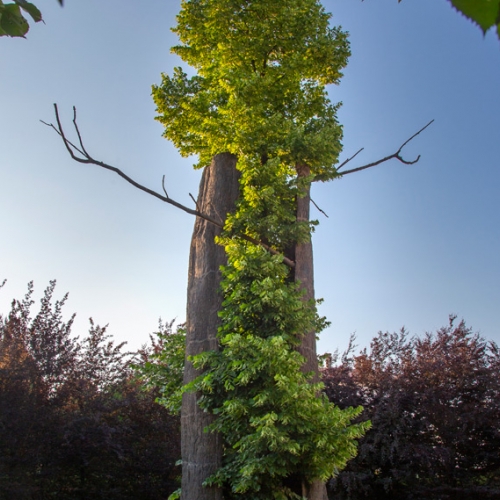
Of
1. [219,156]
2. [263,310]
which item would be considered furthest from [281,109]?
[263,310]

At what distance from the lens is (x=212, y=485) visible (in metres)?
A: 6.74

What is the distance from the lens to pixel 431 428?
10555mm

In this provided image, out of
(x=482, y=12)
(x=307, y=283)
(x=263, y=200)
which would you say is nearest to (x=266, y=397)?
(x=307, y=283)

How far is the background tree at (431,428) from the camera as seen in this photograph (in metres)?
9.78

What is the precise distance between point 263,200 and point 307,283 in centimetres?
142

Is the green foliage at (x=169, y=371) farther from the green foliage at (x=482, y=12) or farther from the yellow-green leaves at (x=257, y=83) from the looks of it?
the green foliage at (x=482, y=12)

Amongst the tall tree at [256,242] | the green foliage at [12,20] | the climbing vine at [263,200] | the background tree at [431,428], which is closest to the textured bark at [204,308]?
the tall tree at [256,242]

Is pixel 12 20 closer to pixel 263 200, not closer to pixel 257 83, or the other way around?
pixel 263 200

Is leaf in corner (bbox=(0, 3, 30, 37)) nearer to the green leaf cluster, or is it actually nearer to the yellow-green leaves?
the green leaf cluster

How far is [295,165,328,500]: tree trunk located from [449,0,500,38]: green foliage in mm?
6648

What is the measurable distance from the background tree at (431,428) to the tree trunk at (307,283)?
3590mm

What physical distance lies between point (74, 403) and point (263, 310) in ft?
19.4

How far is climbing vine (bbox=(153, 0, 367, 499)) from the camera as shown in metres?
6.12

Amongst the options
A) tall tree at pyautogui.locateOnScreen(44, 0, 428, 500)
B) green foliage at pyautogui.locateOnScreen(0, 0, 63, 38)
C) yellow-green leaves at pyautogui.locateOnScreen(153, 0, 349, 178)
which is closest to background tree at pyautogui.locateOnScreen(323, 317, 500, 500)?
tall tree at pyautogui.locateOnScreen(44, 0, 428, 500)
